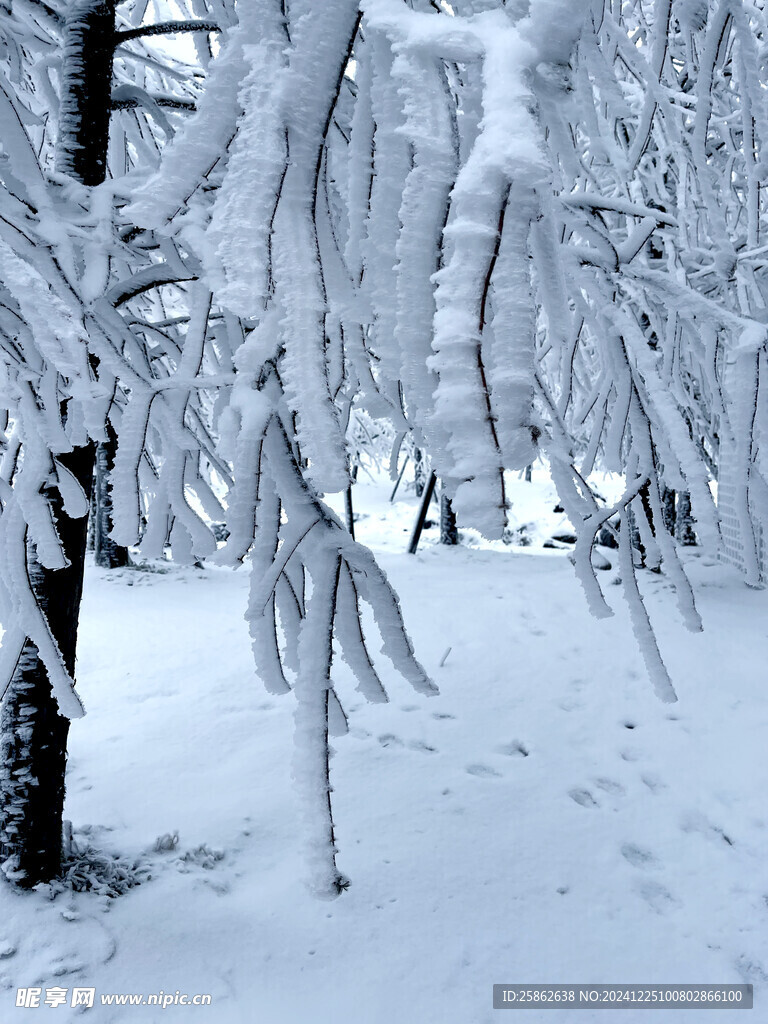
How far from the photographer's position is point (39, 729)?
7.63ft

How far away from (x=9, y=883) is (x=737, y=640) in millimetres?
5012

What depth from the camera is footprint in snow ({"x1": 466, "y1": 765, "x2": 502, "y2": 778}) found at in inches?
137

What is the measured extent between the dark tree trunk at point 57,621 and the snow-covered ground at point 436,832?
23 cm

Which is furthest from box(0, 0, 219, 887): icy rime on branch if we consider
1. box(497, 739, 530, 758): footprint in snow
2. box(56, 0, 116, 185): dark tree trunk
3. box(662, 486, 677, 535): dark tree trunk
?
box(662, 486, 677, 535): dark tree trunk

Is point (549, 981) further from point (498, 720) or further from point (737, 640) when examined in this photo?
point (737, 640)

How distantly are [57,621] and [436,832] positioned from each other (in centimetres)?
202

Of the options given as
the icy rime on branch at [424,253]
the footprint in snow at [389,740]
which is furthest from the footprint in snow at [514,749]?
the icy rime on branch at [424,253]

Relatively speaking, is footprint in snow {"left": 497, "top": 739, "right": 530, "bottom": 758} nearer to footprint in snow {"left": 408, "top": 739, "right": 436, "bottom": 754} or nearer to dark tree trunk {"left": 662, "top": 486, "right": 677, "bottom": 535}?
footprint in snow {"left": 408, "top": 739, "right": 436, "bottom": 754}

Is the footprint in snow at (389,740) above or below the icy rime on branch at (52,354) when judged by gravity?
below

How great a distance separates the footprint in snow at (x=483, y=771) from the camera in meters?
3.49

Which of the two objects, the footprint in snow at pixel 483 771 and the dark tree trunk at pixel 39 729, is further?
the footprint in snow at pixel 483 771

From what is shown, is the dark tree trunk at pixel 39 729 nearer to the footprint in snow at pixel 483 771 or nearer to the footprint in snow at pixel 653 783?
the footprint in snow at pixel 483 771

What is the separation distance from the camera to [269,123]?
651 millimetres

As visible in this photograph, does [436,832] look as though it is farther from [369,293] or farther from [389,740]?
[369,293]
